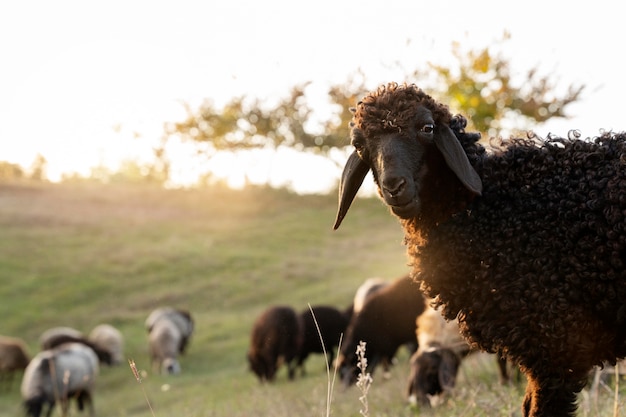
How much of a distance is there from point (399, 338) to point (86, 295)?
18076 millimetres

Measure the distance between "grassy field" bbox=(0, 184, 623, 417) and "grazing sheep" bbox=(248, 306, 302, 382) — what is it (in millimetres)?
539

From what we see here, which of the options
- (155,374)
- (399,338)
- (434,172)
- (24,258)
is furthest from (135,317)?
(434,172)

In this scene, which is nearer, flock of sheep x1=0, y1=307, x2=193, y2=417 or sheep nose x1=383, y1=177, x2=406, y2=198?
sheep nose x1=383, y1=177, x2=406, y2=198

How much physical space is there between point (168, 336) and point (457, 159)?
19.5 m

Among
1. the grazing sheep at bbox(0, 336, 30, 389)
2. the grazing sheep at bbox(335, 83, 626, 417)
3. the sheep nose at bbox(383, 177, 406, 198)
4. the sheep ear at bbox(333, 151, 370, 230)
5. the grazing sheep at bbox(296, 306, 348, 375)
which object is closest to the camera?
the grazing sheep at bbox(335, 83, 626, 417)

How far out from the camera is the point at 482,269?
175 inches

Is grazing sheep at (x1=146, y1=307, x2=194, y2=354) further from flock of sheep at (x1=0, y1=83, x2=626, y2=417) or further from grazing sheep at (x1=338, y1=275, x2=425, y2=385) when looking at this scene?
flock of sheep at (x1=0, y1=83, x2=626, y2=417)

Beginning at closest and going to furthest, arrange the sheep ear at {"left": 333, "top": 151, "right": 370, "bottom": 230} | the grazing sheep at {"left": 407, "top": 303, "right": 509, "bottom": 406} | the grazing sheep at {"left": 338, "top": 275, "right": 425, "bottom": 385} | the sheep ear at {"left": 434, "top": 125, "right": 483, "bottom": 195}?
the sheep ear at {"left": 434, "top": 125, "right": 483, "bottom": 195} → the sheep ear at {"left": 333, "top": 151, "right": 370, "bottom": 230} → the grazing sheep at {"left": 407, "top": 303, "right": 509, "bottom": 406} → the grazing sheep at {"left": 338, "top": 275, "right": 425, "bottom": 385}

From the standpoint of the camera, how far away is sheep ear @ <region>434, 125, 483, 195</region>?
14.3 ft

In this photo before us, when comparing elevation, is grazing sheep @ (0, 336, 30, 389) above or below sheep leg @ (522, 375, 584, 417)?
below

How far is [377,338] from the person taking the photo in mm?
14172

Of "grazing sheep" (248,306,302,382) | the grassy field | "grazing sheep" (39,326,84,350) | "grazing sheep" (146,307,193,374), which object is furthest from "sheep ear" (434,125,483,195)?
"grazing sheep" (39,326,84,350)

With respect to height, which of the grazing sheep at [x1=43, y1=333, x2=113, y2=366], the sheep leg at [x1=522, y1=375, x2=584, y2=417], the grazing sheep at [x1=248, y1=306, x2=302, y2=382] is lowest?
the grazing sheep at [x1=43, y1=333, x2=113, y2=366]

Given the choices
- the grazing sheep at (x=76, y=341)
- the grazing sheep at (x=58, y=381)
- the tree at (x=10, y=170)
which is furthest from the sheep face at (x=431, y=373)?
the tree at (x=10, y=170)
